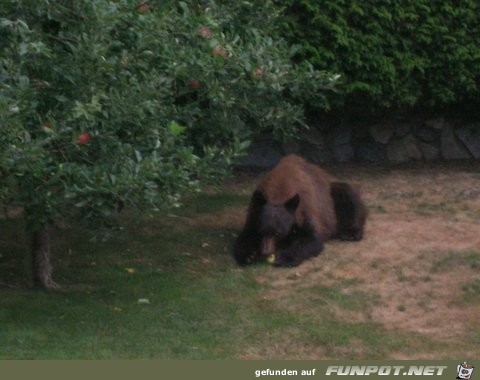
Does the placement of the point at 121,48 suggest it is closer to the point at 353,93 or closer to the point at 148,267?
the point at 148,267

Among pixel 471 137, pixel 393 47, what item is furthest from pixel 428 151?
pixel 393 47

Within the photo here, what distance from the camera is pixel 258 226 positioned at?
11086 millimetres

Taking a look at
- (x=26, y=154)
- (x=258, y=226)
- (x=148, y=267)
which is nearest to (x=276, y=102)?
(x=258, y=226)


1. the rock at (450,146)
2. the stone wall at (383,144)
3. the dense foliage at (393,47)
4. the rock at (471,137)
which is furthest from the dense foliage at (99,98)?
the rock at (471,137)

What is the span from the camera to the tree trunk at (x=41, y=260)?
33.7 ft

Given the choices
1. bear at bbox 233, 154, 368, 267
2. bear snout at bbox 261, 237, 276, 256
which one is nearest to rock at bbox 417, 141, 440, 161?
bear at bbox 233, 154, 368, 267

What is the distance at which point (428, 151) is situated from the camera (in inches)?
597

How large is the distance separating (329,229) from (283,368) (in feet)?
13.1

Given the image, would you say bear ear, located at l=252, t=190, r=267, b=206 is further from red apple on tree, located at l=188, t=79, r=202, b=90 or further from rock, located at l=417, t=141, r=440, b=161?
rock, located at l=417, t=141, r=440, b=161

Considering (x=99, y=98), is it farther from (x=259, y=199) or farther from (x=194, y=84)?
(x=259, y=199)

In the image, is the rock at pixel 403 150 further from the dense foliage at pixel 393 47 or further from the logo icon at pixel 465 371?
the logo icon at pixel 465 371

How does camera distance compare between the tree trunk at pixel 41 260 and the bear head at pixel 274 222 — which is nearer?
the tree trunk at pixel 41 260

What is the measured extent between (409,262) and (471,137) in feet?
16.1

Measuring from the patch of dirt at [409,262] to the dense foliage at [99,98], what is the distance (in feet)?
5.66
